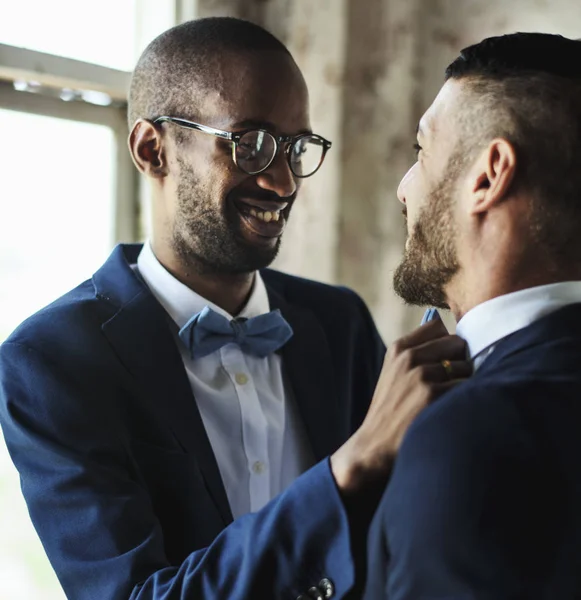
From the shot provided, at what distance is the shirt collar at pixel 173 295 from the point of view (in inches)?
62.3

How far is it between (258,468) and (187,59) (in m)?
0.78

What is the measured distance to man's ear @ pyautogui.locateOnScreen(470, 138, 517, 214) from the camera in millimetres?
974

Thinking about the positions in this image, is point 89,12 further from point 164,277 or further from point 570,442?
point 570,442

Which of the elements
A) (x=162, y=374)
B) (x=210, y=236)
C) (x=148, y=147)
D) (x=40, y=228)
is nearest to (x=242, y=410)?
(x=162, y=374)

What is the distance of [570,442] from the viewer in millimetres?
835

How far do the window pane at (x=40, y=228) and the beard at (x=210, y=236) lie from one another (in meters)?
0.63

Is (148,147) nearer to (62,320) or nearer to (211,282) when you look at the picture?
(211,282)

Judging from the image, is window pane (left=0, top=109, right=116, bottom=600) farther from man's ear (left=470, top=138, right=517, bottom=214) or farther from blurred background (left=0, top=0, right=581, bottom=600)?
man's ear (left=470, top=138, right=517, bottom=214)

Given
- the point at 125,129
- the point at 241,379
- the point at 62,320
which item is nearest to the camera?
the point at 62,320

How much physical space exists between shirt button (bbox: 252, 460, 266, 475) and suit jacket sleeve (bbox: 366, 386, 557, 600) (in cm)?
68

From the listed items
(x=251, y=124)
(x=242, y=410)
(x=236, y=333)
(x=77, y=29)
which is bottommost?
(x=242, y=410)

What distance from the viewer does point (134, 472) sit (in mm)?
1348

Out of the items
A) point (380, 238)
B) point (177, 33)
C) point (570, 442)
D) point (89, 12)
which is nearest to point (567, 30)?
point (380, 238)

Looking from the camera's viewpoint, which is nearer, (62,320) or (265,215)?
(62,320)
